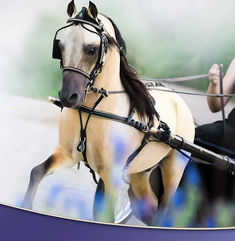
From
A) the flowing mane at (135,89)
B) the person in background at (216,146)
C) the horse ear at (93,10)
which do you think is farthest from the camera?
the person in background at (216,146)

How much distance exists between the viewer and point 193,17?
1.57m

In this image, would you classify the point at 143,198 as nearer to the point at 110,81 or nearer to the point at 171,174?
the point at 171,174

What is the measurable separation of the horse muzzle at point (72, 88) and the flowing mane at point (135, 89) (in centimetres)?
14

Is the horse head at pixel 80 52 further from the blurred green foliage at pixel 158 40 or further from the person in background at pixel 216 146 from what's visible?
the person in background at pixel 216 146

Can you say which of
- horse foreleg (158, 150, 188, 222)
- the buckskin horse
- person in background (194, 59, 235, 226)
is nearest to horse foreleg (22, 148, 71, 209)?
the buckskin horse

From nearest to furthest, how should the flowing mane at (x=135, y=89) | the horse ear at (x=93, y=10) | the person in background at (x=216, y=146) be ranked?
the horse ear at (x=93, y=10)
the flowing mane at (x=135, y=89)
the person in background at (x=216, y=146)

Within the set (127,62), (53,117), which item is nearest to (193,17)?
(127,62)

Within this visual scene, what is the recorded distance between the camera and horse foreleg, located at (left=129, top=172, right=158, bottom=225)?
1.64m

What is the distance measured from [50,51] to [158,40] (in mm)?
313

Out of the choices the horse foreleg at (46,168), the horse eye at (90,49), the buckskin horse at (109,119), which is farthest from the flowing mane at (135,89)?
Result: the horse foreleg at (46,168)

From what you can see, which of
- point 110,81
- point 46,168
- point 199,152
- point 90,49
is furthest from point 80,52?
point 199,152

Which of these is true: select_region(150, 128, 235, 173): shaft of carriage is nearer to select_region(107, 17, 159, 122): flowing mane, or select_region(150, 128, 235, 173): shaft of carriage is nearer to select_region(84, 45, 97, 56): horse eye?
select_region(107, 17, 159, 122): flowing mane

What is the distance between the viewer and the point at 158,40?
156cm

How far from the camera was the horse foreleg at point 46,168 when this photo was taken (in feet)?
5.15
